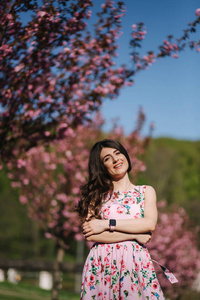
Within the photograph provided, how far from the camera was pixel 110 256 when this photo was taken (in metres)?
3.13

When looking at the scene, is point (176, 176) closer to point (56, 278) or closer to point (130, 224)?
point (56, 278)

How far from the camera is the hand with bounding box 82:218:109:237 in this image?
10.3ft

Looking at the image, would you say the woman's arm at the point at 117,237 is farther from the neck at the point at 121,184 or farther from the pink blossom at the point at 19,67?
the pink blossom at the point at 19,67

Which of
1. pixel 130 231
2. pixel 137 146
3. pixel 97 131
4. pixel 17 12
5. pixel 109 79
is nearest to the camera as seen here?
pixel 130 231

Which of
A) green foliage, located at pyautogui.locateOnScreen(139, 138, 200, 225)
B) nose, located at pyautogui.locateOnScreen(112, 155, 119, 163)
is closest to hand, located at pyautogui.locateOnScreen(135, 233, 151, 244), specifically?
nose, located at pyautogui.locateOnScreen(112, 155, 119, 163)

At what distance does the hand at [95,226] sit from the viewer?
10.3 feet

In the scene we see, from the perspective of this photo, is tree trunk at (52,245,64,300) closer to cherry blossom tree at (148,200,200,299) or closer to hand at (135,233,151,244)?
cherry blossom tree at (148,200,200,299)

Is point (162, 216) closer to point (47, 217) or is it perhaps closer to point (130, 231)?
point (47, 217)

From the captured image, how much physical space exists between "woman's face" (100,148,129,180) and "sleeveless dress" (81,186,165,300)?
1.23ft

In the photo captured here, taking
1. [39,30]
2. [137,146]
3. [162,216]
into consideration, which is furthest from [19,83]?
[162,216]

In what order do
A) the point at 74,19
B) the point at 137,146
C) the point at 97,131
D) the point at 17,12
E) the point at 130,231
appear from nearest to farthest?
the point at 130,231 < the point at 17,12 < the point at 74,19 < the point at 137,146 < the point at 97,131

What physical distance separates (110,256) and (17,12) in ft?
9.28

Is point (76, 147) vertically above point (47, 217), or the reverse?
point (76, 147)

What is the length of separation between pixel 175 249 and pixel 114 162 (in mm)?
10113
